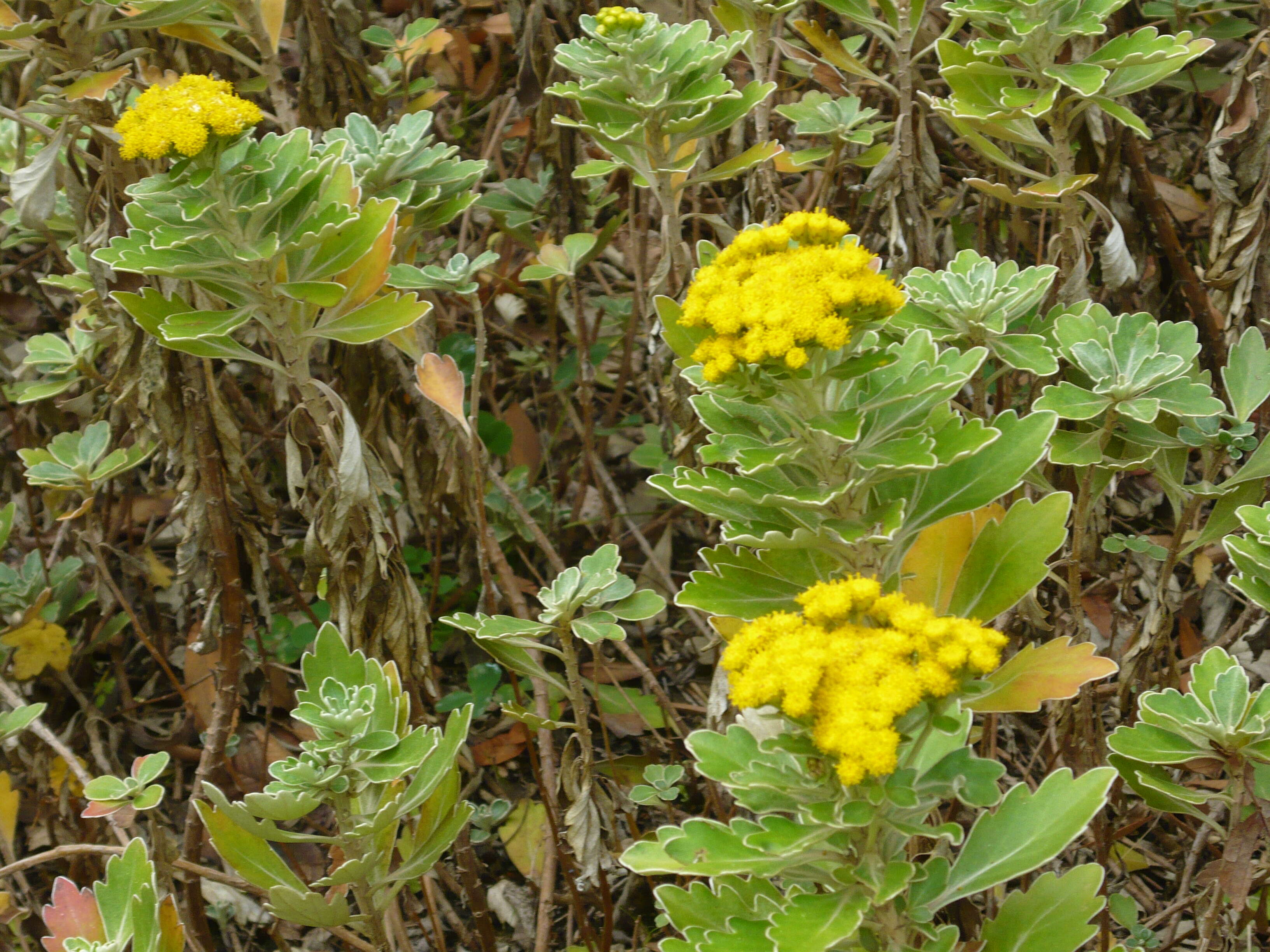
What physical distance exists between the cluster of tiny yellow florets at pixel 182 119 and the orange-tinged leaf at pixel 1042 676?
4.06 ft

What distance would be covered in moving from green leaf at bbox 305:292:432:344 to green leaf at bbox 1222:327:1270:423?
1361 millimetres

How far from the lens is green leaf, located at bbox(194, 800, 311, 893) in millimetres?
1637

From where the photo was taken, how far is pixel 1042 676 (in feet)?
4.44

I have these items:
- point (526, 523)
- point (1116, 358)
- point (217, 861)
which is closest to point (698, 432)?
point (526, 523)

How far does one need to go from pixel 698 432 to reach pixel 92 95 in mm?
1210

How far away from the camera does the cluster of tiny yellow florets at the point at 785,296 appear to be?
3.89ft

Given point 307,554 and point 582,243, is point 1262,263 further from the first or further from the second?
point 307,554

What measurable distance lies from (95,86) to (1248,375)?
2052 millimetres

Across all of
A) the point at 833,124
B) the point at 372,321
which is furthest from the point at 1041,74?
the point at 372,321

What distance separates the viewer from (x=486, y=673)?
260 centimetres

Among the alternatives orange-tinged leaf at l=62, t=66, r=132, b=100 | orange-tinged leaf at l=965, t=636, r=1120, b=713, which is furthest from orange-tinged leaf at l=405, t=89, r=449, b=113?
orange-tinged leaf at l=965, t=636, r=1120, b=713

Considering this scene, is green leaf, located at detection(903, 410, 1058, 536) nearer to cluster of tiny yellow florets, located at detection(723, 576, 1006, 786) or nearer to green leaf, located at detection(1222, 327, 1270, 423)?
cluster of tiny yellow florets, located at detection(723, 576, 1006, 786)

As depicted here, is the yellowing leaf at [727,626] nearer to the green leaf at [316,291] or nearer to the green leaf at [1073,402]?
the green leaf at [1073,402]

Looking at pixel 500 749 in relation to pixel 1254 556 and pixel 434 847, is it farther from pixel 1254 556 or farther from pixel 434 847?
pixel 1254 556
